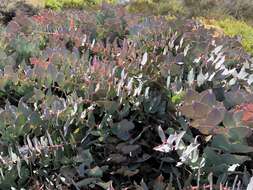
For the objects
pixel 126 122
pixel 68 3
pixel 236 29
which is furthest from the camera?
pixel 68 3

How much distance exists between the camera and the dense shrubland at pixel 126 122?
1.67m

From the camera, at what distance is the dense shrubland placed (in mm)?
1666

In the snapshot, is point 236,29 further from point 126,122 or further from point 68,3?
point 126,122

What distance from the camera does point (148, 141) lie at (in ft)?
6.17

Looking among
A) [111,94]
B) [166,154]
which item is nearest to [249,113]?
[166,154]

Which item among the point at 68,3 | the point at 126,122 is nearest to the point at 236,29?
the point at 68,3

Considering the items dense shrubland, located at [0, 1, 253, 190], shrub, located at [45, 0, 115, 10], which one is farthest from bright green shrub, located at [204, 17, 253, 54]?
dense shrubland, located at [0, 1, 253, 190]

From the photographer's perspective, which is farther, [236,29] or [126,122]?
[236,29]

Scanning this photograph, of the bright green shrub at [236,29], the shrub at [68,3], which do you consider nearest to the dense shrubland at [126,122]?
the bright green shrub at [236,29]

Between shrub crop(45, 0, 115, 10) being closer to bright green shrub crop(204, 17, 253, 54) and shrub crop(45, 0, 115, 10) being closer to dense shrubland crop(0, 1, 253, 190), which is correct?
bright green shrub crop(204, 17, 253, 54)

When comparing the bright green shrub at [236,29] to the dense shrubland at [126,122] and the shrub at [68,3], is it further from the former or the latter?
the dense shrubland at [126,122]

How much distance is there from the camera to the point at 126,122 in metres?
1.78

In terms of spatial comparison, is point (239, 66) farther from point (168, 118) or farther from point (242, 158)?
point (242, 158)

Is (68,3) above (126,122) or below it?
below
